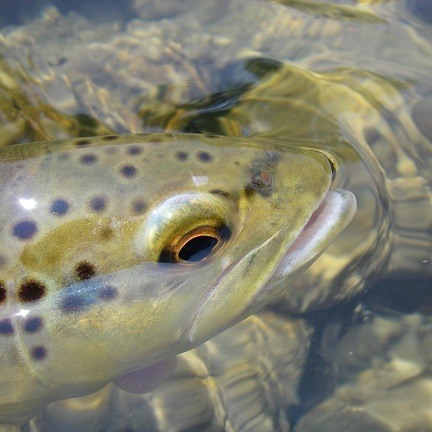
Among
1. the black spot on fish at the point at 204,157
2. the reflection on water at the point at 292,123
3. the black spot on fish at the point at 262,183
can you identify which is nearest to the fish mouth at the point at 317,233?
Result: the black spot on fish at the point at 262,183

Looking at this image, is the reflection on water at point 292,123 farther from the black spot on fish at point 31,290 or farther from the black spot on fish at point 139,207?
the black spot on fish at point 139,207

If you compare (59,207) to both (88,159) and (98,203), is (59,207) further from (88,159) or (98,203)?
(88,159)

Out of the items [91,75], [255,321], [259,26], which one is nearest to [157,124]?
[91,75]

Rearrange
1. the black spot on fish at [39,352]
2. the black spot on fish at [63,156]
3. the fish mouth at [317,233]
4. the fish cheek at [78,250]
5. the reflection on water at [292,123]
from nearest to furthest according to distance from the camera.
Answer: the fish cheek at [78,250] < the black spot on fish at [39,352] < the black spot on fish at [63,156] < the fish mouth at [317,233] < the reflection on water at [292,123]

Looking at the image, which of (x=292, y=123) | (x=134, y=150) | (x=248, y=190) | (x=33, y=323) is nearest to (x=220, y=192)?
(x=248, y=190)

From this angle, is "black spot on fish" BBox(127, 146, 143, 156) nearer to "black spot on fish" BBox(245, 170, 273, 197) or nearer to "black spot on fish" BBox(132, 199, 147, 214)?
"black spot on fish" BBox(132, 199, 147, 214)

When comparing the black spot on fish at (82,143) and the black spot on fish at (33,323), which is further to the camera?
the black spot on fish at (82,143)
